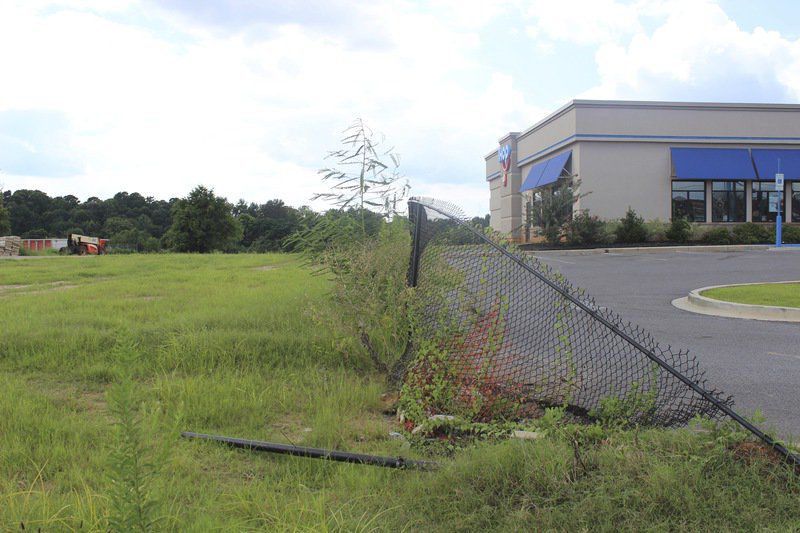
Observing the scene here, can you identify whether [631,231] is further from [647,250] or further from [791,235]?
[791,235]

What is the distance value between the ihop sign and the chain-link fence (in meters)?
37.6

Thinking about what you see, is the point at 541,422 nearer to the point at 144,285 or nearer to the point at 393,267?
the point at 393,267

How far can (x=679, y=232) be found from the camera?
27.5 metres

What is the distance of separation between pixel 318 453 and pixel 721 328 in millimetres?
6547

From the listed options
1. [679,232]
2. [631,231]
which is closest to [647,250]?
[631,231]

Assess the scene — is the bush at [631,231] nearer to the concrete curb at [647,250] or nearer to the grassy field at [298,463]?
the concrete curb at [647,250]

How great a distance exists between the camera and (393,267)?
5.62 m

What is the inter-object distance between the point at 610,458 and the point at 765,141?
1359 inches

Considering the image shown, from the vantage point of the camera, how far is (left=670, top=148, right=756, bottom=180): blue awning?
30469 mm

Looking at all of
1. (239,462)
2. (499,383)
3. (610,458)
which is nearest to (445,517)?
(610,458)

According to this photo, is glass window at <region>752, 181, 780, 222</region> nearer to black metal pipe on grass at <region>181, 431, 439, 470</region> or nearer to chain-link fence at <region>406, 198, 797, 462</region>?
chain-link fence at <region>406, 198, 797, 462</region>

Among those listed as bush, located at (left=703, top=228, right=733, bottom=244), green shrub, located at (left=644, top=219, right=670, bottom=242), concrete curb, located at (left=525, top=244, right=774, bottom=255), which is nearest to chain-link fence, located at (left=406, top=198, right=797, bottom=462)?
concrete curb, located at (left=525, top=244, right=774, bottom=255)

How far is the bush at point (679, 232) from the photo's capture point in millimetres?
27516

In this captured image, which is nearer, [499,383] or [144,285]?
[499,383]
